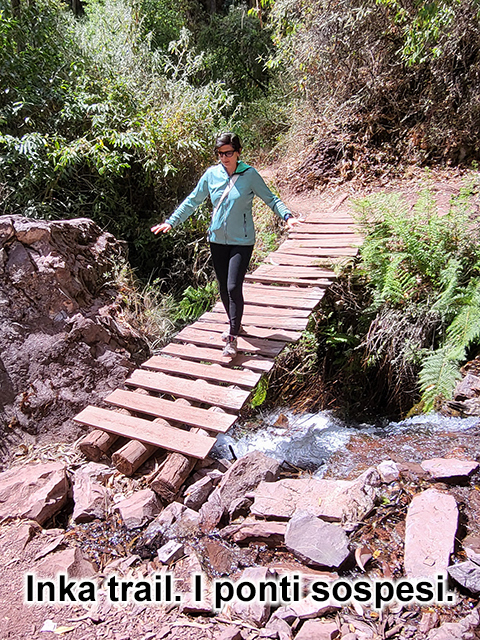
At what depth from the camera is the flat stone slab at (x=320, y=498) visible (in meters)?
2.76

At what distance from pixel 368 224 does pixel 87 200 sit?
14.1 feet

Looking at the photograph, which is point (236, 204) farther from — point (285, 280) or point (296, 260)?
point (296, 260)

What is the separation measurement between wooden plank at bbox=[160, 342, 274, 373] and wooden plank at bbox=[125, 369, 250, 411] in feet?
0.95

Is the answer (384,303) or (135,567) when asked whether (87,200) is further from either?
(135,567)

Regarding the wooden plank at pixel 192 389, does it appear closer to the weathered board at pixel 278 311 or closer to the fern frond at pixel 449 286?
the weathered board at pixel 278 311

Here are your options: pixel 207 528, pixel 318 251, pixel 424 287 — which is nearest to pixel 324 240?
pixel 318 251

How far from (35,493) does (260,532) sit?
165 centimetres

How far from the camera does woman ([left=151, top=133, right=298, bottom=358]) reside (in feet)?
12.4

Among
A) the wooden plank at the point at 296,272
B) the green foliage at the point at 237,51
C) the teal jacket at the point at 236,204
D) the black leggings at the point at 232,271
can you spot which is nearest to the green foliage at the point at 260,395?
the black leggings at the point at 232,271

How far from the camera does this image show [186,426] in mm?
3816

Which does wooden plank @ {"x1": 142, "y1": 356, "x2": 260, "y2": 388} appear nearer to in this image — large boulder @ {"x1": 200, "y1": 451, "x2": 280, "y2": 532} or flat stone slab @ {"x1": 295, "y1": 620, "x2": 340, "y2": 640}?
large boulder @ {"x1": 200, "y1": 451, "x2": 280, "y2": 532}

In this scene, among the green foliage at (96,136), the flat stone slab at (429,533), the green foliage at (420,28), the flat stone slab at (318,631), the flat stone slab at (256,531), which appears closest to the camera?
the flat stone slab at (318,631)

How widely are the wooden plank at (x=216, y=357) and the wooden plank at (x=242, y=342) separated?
2.5 inches

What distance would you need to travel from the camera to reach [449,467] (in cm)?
303
